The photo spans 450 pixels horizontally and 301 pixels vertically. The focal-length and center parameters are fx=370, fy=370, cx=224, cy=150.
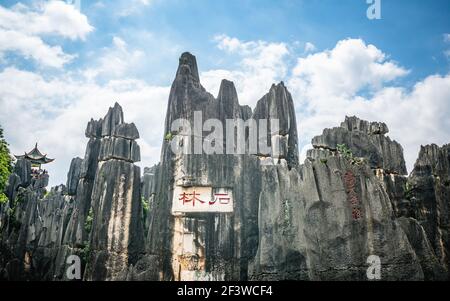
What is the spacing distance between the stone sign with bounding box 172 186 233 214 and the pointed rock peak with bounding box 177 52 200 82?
523cm

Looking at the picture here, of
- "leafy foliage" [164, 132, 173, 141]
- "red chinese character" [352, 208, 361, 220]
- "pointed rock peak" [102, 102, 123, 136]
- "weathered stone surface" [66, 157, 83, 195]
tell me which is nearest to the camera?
"red chinese character" [352, 208, 361, 220]

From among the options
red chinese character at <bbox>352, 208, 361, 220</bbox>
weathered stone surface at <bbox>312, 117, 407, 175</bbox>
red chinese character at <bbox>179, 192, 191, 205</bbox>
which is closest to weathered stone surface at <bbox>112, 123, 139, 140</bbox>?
red chinese character at <bbox>179, 192, 191, 205</bbox>

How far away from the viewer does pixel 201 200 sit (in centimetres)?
1424

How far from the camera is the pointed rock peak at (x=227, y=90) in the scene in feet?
53.8

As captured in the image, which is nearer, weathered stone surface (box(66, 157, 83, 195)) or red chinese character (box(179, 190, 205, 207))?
red chinese character (box(179, 190, 205, 207))

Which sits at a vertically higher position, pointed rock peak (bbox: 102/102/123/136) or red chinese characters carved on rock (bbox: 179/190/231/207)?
pointed rock peak (bbox: 102/102/123/136)

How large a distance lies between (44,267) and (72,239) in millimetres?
6014

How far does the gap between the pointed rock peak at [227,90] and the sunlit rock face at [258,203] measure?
4 cm

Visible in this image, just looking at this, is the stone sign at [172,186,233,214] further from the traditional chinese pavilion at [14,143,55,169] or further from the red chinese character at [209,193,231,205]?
the traditional chinese pavilion at [14,143,55,169]

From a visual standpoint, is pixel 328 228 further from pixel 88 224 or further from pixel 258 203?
pixel 88 224

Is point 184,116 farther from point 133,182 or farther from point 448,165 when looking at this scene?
point 448,165

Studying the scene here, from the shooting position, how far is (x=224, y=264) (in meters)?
13.6

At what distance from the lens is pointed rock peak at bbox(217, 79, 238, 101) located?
53.8 feet
